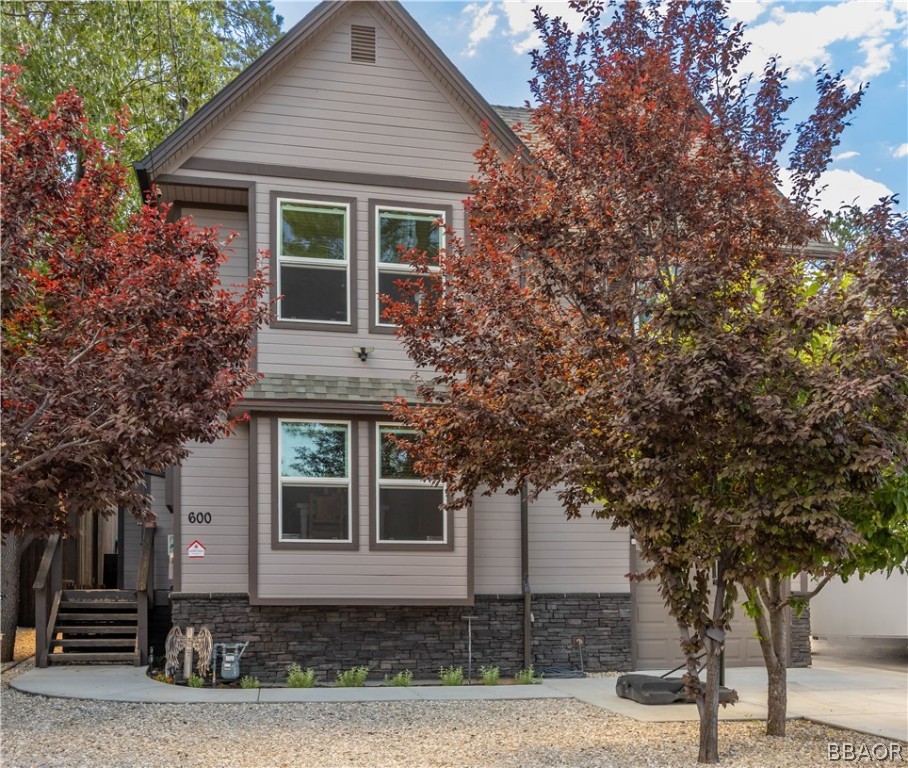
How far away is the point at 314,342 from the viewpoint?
41.9 ft

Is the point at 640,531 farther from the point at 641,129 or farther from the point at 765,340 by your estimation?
the point at 641,129

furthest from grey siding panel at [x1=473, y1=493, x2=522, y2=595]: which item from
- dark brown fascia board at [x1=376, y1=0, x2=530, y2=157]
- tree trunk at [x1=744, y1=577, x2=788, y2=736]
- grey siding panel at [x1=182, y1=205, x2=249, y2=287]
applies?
dark brown fascia board at [x1=376, y1=0, x2=530, y2=157]

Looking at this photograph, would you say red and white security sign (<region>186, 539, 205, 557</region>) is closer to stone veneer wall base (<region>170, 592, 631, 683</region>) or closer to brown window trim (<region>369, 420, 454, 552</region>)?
stone veneer wall base (<region>170, 592, 631, 683</region>)

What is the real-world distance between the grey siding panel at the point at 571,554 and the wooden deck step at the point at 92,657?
18.2ft

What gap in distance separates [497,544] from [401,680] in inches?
89.4

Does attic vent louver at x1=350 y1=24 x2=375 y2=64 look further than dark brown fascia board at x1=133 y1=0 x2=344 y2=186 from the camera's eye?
Yes

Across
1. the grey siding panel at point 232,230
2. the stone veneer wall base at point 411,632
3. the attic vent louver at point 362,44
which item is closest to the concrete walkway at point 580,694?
the stone veneer wall base at point 411,632

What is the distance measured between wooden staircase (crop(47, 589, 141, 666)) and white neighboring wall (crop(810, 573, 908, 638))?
10229 millimetres

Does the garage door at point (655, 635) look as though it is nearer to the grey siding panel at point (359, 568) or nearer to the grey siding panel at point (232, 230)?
the grey siding panel at point (359, 568)

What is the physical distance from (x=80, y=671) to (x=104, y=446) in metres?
6.17

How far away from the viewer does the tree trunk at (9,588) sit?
14312 mm

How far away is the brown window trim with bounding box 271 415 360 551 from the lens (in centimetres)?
1237

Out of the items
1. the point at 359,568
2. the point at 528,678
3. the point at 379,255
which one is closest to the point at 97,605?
the point at 359,568

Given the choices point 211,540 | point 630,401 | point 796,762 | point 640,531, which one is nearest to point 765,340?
point 630,401
